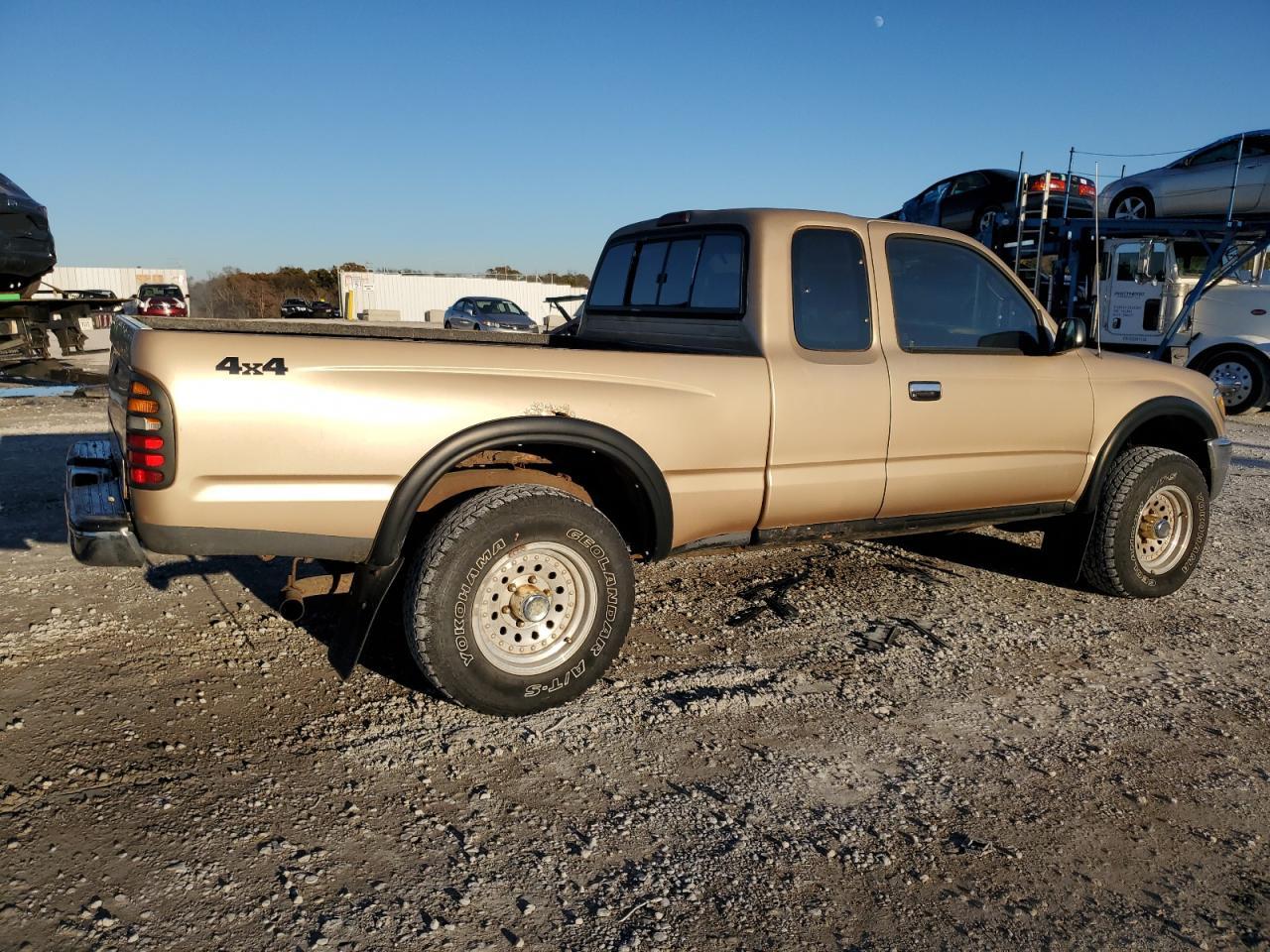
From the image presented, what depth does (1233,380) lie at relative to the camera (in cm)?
1307

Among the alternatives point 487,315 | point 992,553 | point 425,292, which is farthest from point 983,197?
point 425,292

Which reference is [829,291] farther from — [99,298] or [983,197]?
[99,298]

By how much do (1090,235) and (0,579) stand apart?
44.1ft

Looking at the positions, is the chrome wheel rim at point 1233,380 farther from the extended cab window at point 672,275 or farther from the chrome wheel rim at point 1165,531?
the extended cab window at point 672,275

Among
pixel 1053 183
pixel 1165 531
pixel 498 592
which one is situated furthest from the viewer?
pixel 1053 183

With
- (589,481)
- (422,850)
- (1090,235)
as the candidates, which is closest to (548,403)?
(589,481)

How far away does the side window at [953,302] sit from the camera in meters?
4.42

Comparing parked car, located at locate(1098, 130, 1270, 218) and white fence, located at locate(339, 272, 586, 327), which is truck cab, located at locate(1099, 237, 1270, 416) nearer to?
parked car, located at locate(1098, 130, 1270, 218)

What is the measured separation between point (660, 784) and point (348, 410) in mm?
1582

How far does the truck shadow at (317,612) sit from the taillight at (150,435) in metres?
0.66

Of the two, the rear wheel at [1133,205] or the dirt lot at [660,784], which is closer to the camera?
the dirt lot at [660,784]

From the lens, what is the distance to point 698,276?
4477 millimetres

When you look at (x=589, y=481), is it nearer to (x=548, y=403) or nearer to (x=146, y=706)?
(x=548, y=403)

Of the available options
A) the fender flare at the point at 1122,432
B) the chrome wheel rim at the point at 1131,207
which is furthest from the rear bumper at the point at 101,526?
the chrome wheel rim at the point at 1131,207
